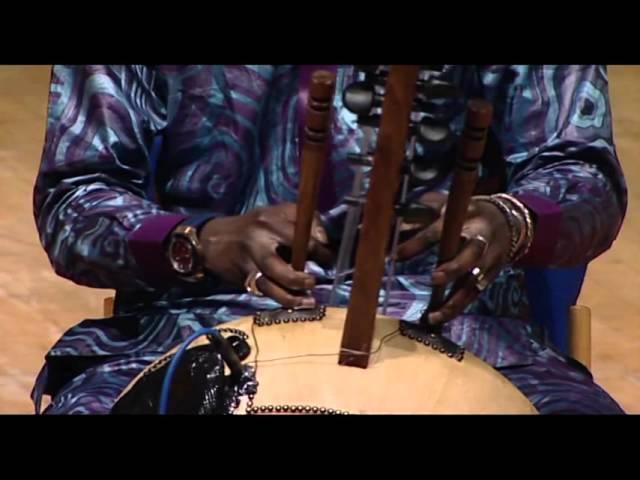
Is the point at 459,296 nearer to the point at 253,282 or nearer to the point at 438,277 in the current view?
the point at 438,277

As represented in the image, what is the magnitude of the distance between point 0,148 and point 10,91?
396 mm

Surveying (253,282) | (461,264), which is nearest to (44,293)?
(253,282)

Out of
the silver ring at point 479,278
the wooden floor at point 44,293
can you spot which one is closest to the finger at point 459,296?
the silver ring at point 479,278

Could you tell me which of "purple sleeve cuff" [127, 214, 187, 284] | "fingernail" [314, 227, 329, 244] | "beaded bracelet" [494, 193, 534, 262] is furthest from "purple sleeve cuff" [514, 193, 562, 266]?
"purple sleeve cuff" [127, 214, 187, 284]

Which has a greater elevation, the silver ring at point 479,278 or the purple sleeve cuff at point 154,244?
the silver ring at point 479,278

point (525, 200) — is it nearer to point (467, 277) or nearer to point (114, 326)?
point (467, 277)

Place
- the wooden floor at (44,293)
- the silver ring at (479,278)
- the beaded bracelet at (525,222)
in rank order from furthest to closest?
1. the wooden floor at (44,293)
2. the beaded bracelet at (525,222)
3. the silver ring at (479,278)

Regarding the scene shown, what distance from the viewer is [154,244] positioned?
1.54 meters

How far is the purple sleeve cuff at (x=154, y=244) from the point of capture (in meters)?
1.54

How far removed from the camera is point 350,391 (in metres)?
1.27

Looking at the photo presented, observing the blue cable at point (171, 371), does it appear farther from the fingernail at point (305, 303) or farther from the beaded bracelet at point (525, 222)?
the beaded bracelet at point (525, 222)

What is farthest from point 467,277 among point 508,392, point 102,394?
point 102,394

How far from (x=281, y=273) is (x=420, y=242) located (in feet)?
0.43

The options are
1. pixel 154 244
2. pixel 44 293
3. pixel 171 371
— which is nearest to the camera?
pixel 171 371
